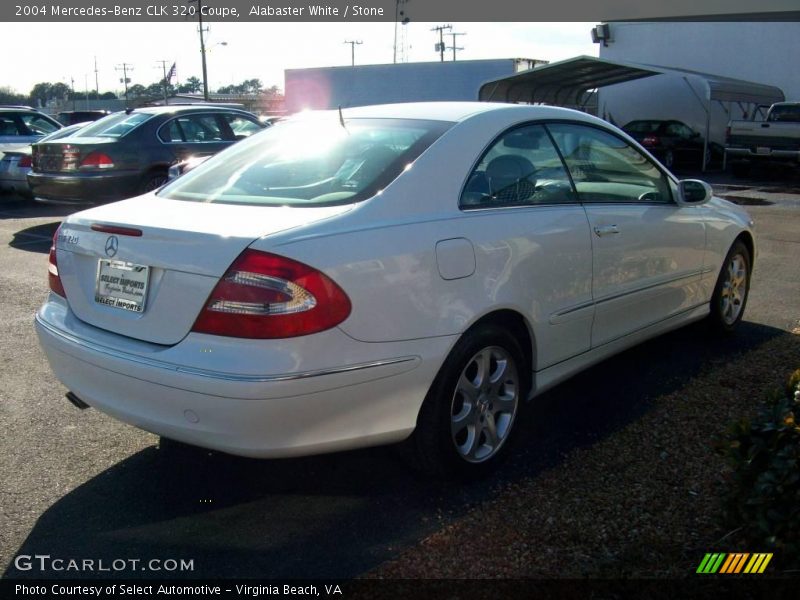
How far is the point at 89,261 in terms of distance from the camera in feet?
11.3

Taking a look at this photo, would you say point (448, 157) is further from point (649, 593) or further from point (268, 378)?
point (649, 593)

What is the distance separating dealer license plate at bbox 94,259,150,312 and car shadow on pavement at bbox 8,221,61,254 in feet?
21.2

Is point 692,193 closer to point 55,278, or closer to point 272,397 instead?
point 272,397

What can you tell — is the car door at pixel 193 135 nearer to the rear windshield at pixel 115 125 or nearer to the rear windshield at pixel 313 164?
the rear windshield at pixel 115 125

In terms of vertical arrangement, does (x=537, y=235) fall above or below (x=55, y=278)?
above

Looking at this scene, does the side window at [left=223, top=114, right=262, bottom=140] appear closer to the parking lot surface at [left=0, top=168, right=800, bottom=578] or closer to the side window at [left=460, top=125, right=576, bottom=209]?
the parking lot surface at [left=0, top=168, right=800, bottom=578]

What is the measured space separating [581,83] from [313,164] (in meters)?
24.8

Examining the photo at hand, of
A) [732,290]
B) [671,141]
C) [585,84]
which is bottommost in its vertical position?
[671,141]

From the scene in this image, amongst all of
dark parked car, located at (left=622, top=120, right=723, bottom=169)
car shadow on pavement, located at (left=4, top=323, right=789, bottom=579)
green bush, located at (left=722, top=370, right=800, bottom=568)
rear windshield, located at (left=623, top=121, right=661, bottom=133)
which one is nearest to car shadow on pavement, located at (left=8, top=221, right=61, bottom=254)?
car shadow on pavement, located at (left=4, top=323, right=789, bottom=579)

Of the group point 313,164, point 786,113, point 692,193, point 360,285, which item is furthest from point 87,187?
point 786,113

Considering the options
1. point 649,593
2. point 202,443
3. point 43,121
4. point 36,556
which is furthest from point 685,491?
point 43,121

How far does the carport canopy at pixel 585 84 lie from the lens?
23188 mm

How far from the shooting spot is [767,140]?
2098 cm

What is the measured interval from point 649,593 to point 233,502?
1697 mm
